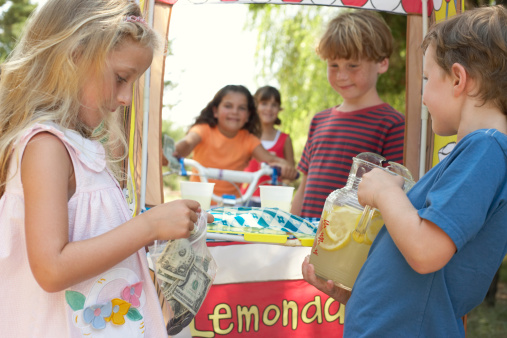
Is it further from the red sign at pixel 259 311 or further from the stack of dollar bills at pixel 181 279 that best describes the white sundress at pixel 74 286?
the red sign at pixel 259 311

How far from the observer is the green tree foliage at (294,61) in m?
Answer: 5.79

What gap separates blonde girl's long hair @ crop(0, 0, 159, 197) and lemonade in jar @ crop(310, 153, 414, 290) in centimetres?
72

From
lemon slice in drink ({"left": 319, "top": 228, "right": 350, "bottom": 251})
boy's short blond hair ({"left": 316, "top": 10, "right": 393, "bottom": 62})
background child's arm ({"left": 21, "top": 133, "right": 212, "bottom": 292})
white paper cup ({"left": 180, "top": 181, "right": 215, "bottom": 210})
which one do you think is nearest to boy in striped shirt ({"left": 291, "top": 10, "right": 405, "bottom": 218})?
boy's short blond hair ({"left": 316, "top": 10, "right": 393, "bottom": 62})

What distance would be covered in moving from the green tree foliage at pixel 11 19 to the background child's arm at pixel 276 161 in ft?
16.1

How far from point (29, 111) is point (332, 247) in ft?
2.76

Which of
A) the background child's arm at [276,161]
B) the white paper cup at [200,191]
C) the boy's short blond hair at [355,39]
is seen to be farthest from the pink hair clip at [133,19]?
the background child's arm at [276,161]

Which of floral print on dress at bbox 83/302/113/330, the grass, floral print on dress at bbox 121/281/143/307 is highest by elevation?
floral print on dress at bbox 121/281/143/307

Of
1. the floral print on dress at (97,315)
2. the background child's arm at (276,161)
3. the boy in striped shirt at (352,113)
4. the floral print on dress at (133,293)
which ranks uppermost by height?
the boy in striped shirt at (352,113)

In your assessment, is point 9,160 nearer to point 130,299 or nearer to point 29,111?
point 29,111

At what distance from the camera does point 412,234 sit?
1.17 meters

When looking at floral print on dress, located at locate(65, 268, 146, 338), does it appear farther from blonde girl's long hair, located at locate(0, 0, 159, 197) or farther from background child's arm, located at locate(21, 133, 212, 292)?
blonde girl's long hair, located at locate(0, 0, 159, 197)

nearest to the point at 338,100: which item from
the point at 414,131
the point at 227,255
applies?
the point at 414,131

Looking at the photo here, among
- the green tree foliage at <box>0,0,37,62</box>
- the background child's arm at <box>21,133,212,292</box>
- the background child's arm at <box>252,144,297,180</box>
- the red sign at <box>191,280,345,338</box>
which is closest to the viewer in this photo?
the background child's arm at <box>21,133,212,292</box>

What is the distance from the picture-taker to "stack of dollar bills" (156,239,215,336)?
1.38 m
